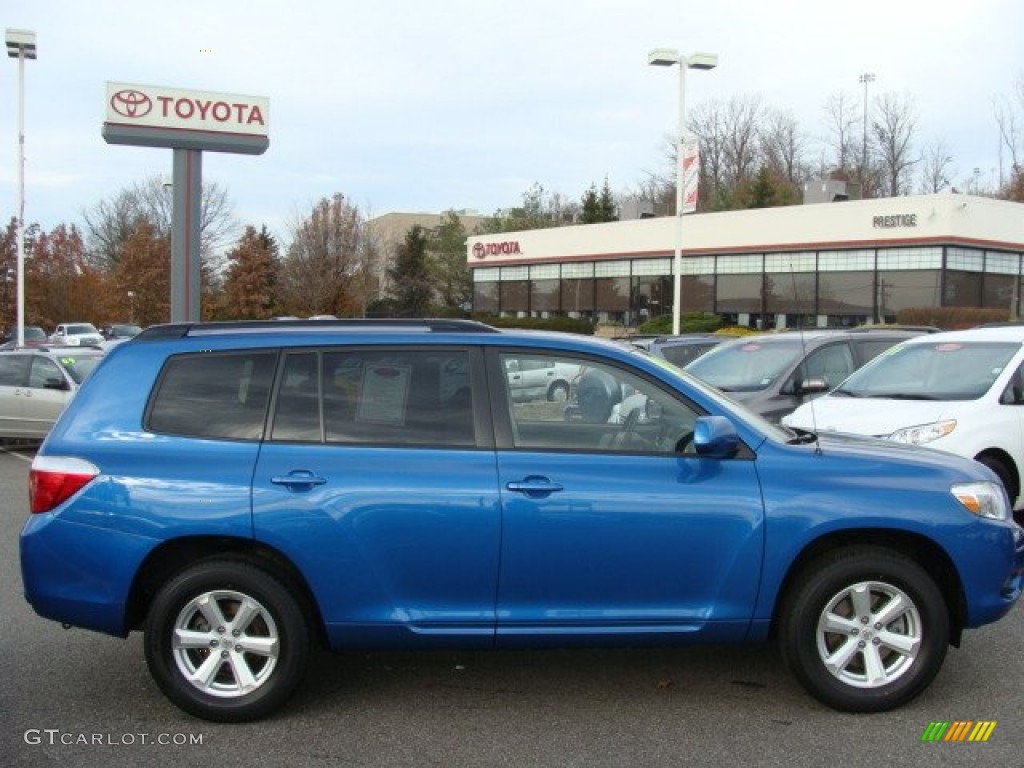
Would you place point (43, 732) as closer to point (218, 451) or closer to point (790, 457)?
point (218, 451)

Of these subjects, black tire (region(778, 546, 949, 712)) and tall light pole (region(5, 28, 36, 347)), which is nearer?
black tire (region(778, 546, 949, 712))

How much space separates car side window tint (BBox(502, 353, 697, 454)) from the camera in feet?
15.0

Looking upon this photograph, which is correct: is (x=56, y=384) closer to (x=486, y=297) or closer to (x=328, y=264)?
(x=328, y=264)

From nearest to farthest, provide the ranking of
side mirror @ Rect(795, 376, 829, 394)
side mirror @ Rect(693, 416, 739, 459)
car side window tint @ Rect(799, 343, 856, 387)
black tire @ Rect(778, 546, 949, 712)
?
side mirror @ Rect(693, 416, 739, 459) → black tire @ Rect(778, 546, 949, 712) → side mirror @ Rect(795, 376, 829, 394) → car side window tint @ Rect(799, 343, 856, 387)

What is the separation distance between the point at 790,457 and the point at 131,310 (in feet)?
183

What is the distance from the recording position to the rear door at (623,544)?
14.3 ft

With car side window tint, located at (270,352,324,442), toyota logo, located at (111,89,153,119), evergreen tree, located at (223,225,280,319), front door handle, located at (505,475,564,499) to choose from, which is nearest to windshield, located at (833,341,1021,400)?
front door handle, located at (505,475,564,499)

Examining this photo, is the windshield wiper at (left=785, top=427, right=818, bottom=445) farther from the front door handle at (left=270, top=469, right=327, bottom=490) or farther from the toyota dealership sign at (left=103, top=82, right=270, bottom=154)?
the toyota dealership sign at (left=103, top=82, right=270, bottom=154)

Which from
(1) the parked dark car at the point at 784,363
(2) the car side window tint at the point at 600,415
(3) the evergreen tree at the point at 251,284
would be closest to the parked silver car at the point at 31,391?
(1) the parked dark car at the point at 784,363

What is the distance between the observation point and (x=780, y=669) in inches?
202

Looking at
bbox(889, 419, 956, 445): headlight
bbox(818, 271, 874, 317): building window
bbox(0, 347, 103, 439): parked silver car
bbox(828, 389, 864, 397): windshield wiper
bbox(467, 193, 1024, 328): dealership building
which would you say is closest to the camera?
bbox(889, 419, 956, 445): headlight

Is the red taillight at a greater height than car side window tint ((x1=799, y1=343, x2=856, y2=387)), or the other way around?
car side window tint ((x1=799, y1=343, x2=856, y2=387))

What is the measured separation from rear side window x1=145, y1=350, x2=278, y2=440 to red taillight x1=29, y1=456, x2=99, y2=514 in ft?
1.09

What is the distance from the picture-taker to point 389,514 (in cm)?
434
